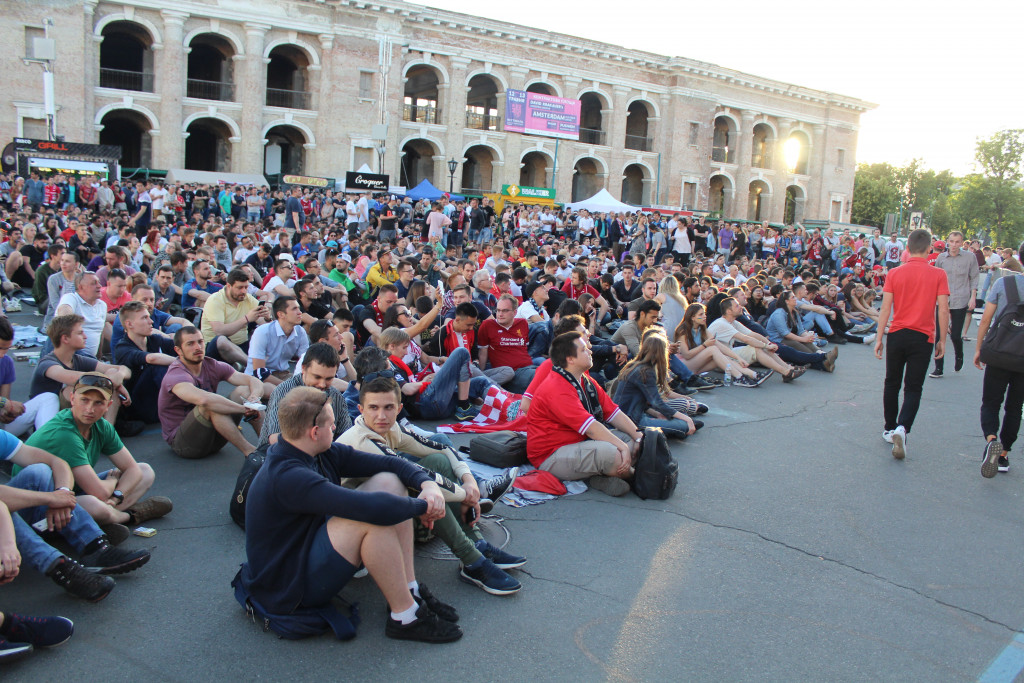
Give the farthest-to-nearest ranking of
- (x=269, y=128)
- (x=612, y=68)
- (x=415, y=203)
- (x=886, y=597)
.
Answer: (x=612, y=68) < (x=269, y=128) < (x=415, y=203) < (x=886, y=597)

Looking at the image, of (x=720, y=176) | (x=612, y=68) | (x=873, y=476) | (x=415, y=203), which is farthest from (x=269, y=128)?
(x=873, y=476)

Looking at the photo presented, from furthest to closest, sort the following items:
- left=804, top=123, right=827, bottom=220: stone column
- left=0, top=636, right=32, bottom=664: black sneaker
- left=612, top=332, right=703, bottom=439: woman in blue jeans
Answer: left=804, top=123, right=827, bottom=220: stone column
left=612, top=332, right=703, bottom=439: woman in blue jeans
left=0, top=636, right=32, bottom=664: black sneaker

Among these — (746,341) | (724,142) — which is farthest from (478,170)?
(746,341)

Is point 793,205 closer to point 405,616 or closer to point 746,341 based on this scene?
point 746,341

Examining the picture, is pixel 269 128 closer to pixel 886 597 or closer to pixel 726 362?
pixel 726 362

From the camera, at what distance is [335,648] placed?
3.49 meters

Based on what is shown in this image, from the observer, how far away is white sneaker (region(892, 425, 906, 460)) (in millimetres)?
6910

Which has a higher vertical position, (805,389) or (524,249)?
(524,249)

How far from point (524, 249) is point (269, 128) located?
22747 millimetres

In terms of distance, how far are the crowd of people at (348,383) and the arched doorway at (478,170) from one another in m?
30.1

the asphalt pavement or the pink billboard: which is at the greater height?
the pink billboard

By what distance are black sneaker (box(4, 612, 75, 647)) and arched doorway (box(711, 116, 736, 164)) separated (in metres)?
53.1

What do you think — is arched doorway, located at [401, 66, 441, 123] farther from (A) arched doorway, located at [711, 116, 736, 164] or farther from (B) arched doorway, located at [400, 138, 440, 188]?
(A) arched doorway, located at [711, 116, 736, 164]

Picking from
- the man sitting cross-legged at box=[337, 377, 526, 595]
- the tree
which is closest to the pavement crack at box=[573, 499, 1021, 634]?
the man sitting cross-legged at box=[337, 377, 526, 595]
